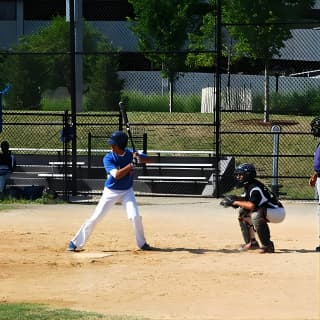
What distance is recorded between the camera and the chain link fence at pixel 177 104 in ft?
80.3

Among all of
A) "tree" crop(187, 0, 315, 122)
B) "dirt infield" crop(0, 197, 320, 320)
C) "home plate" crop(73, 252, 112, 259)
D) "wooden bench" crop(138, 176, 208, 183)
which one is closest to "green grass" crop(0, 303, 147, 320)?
"dirt infield" crop(0, 197, 320, 320)

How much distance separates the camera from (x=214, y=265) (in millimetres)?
13688

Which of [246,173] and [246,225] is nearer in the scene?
[246,173]

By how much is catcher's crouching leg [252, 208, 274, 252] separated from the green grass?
436 centimetres

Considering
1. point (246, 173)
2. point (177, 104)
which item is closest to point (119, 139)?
point (246, 173)

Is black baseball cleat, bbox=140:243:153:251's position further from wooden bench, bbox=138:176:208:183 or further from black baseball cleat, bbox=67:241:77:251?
wooden bench, bbox=138:176:208:183

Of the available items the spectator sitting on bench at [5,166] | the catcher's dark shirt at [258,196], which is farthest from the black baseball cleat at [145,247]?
the spectator sitting on bench at [5,166]

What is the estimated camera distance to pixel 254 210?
14.6 meters

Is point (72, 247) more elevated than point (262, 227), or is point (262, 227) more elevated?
point (262, 227)

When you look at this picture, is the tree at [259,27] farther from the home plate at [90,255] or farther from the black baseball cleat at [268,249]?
the home plate at [90,255]

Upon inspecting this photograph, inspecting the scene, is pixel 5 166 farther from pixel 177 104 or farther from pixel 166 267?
pixel 177 104

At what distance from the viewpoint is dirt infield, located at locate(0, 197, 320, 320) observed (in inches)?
444

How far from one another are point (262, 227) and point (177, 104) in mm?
18218

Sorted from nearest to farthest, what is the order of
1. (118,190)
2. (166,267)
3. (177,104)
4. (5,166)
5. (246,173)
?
(166,267)
(246,173)
(118,190)
(5,166)
(177,104)
